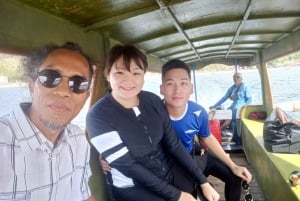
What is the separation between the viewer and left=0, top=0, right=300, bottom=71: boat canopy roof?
2.37 m

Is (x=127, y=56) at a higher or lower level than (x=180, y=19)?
lower

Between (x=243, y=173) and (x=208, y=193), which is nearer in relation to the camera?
(x=208, y=193)

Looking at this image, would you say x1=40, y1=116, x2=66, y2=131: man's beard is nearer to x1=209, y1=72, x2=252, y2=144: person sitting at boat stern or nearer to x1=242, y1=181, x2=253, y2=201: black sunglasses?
x1=242, y1=181, x2=253, y2=201: black sunglasses

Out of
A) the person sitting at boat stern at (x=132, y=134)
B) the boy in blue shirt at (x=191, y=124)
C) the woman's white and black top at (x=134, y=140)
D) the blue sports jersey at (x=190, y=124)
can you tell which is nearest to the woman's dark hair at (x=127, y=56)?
the person sitting at boat stern at (x=132, y=134)

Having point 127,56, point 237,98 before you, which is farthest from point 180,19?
point 237,98

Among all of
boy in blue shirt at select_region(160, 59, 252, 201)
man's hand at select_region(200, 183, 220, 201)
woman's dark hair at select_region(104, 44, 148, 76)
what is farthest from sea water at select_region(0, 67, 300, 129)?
man's hand at select_region(200, 183, 220, 201)

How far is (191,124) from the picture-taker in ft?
8.35

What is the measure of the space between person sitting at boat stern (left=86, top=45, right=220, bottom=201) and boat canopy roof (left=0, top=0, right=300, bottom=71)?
532 mm

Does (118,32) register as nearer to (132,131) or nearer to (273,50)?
(132,131)

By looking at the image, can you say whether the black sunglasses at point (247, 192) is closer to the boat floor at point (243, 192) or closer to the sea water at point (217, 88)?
the sea water at point (217, 88)

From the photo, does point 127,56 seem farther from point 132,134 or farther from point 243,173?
point 243,173

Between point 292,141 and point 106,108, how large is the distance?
245 cm

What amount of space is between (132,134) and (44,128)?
2.28 feet

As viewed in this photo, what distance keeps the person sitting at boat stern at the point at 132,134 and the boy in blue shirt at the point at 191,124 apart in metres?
0.26
